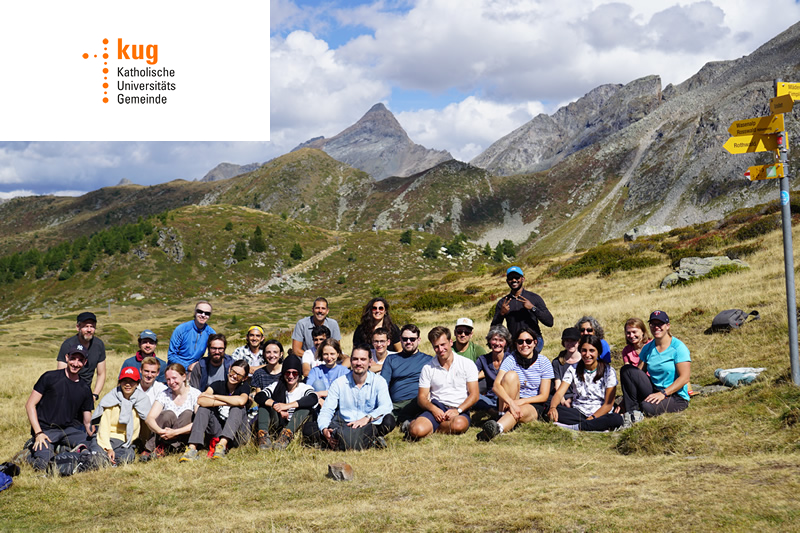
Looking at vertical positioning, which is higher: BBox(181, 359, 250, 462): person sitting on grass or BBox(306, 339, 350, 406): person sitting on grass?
BBox(306, 339, 350, 406): person sitting on grass

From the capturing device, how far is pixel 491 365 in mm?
9969

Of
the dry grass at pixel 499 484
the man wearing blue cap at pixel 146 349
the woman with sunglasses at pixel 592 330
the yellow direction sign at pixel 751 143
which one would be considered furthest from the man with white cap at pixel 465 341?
the man wearing blue cap at pixel 146 349

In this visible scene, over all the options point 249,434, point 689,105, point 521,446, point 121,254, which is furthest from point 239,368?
point 689,105

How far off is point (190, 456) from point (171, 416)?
0.87 metres

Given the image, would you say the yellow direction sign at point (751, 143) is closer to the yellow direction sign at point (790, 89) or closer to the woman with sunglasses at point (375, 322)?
the yellow direction sign at point (790, 89)

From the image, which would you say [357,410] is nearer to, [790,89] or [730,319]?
[790,89]

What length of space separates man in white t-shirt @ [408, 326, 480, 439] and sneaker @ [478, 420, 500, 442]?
1.54 ft

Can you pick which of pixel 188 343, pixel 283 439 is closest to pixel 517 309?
pixel 283 439

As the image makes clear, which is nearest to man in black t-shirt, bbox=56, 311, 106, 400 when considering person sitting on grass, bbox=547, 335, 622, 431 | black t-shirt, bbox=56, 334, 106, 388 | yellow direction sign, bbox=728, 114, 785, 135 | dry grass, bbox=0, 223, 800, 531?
black t-shirt, bbox=56, 334, 106, 388

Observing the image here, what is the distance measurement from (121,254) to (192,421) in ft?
381

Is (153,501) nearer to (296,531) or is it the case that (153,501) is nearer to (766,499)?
(296,531)

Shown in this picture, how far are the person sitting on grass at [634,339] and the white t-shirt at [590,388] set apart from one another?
0.71m

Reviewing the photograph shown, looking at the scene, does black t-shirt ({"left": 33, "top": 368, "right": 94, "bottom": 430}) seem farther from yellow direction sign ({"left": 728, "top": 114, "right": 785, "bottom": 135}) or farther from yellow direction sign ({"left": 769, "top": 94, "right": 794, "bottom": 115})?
yellow direction sign ({"left": 769, "top": 94, "right": 794, "bottom": 115})

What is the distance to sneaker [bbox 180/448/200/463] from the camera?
827 cm
